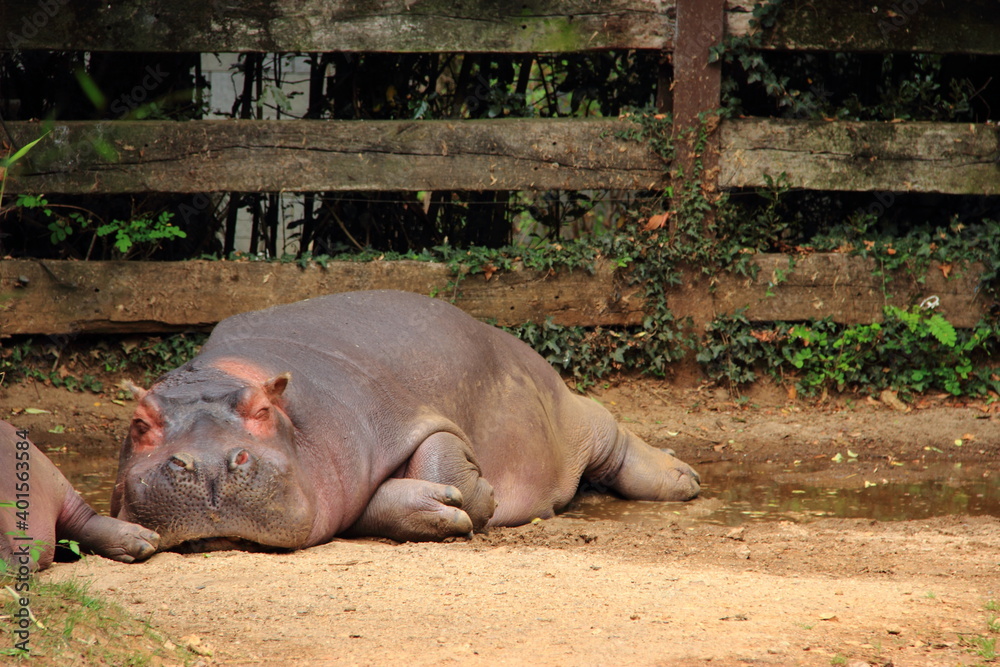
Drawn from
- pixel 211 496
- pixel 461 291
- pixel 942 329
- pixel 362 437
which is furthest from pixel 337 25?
pixel 942 329

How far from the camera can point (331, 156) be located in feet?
22.5

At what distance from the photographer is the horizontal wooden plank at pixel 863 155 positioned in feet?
23.2

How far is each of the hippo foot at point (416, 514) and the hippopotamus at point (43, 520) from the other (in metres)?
0.99

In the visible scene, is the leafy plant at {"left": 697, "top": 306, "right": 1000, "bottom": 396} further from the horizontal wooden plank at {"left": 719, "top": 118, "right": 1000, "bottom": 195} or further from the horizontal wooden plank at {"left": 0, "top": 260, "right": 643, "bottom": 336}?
the horizontal wooden plank at {"left": 0, "top": 260, "right": 643, "bottom": 336}

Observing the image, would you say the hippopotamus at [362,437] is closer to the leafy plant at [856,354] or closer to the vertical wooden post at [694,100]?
the leafy plant at [856,354]

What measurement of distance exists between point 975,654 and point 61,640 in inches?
97.2

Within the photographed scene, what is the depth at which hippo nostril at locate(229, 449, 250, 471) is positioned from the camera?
3889 millimetres

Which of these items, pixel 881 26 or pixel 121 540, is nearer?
pixel 121 540

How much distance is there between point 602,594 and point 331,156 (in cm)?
414

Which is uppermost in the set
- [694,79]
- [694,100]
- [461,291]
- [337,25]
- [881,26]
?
[881,26]

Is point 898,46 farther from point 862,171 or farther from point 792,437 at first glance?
point 792,437

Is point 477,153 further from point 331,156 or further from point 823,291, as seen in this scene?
point 823,291

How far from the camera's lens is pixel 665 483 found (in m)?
5.77

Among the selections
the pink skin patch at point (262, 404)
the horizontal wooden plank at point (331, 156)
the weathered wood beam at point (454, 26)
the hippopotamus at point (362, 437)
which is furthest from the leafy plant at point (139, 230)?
the pink skin patch at point (262, 404)
